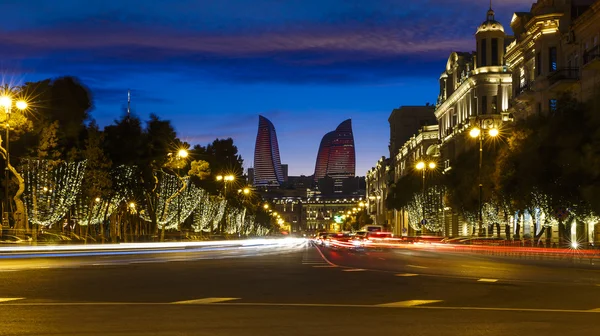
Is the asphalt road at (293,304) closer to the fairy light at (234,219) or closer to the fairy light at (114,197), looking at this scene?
the fairy light at (114,197)

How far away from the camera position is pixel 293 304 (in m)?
15.3

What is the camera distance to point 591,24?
56938 mm

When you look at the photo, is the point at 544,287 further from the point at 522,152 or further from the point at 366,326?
the point at 522,152

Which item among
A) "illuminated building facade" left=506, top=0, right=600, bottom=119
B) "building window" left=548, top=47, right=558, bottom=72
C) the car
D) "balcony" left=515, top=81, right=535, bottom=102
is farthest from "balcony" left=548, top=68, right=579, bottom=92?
the car

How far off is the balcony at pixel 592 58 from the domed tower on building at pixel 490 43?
37.2 m

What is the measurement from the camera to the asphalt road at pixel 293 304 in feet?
38.7

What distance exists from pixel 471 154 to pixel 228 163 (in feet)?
192

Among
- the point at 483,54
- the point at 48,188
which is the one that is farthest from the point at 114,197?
the point at 483,54

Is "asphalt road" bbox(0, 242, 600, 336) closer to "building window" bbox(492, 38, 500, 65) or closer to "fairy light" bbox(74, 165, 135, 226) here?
"fairy light" bbox(74, 165, 135, 226)

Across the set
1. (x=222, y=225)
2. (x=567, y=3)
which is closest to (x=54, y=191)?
(x=567, y=3)

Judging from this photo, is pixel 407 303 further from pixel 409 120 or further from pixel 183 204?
pixel 409 120

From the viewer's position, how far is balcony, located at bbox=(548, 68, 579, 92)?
6041 cm

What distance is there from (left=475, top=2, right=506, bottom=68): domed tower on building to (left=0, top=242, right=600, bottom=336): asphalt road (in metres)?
73.6

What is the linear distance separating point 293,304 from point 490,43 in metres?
84.2
